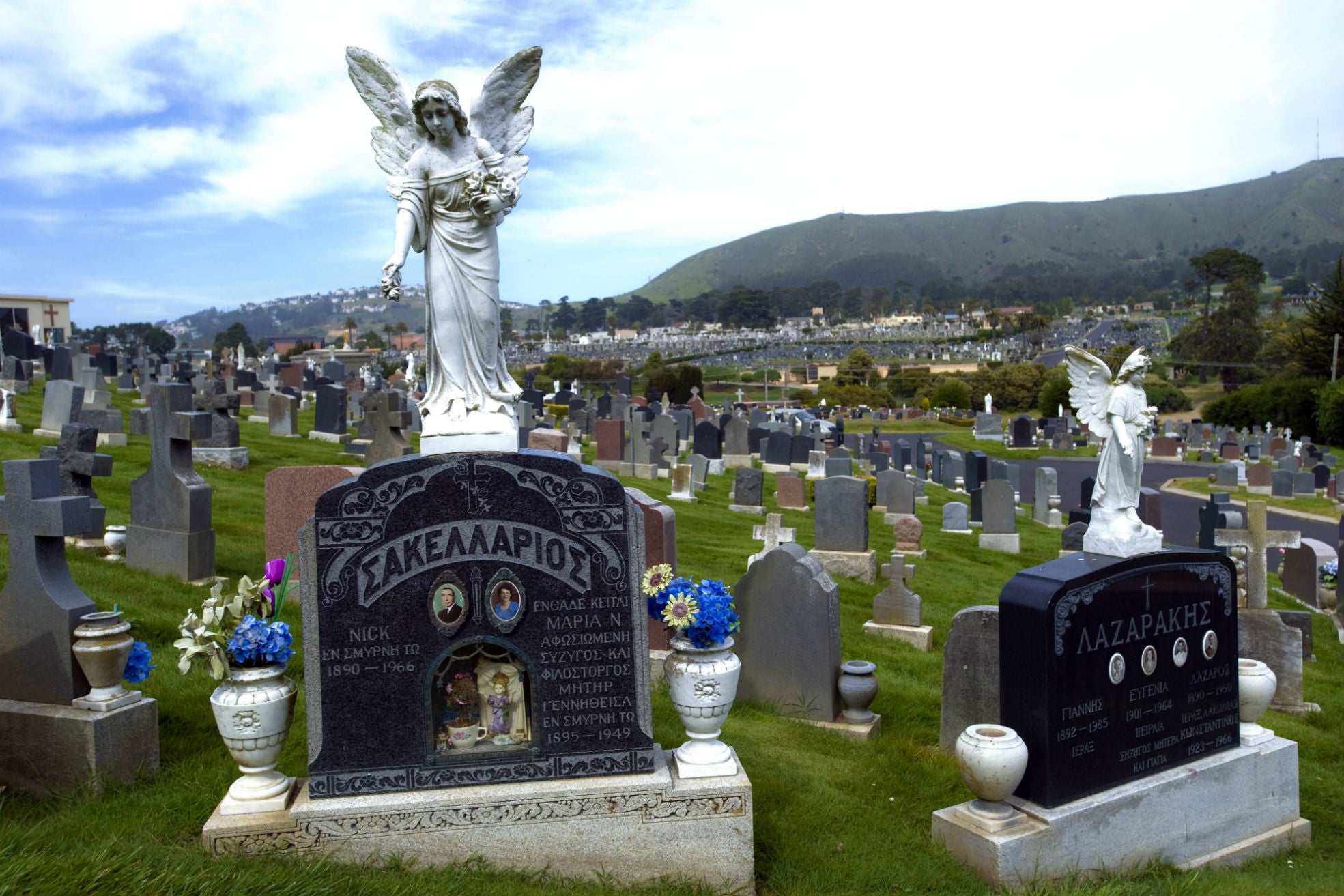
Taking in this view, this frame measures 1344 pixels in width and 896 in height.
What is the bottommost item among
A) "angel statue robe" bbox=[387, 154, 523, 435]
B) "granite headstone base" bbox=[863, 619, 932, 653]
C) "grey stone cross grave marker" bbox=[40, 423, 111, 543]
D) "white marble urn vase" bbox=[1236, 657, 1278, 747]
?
"granite headstone base" bbox=[863, 619, 932, 653]

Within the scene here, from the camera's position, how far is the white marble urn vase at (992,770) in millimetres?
4582

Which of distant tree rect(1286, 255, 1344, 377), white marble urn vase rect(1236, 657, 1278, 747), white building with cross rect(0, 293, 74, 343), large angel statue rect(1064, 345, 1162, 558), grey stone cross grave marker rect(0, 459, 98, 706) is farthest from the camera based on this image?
distant tree rect(1286, 255, 1344, 377)

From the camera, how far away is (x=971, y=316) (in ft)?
479

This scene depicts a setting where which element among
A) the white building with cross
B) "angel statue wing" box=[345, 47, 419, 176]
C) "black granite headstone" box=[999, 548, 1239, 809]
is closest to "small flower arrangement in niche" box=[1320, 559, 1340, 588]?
"black granite headstone" box=[999, 548, 1239, 809]

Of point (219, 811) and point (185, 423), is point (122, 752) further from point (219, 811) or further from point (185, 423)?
point (185, 423)

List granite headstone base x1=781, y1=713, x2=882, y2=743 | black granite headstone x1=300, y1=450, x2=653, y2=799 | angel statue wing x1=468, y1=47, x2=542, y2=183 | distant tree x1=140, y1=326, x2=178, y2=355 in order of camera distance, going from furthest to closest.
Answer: distant tree x1=140, y1=326, x2=178, y2=355, granite headstone base x1=781, y1=713, x2=882, y2=743, angel statue wing x1=468, y1=47, x2=542, y2=183, black granite headstone x1=300, y1=450, x2=653, y2=799

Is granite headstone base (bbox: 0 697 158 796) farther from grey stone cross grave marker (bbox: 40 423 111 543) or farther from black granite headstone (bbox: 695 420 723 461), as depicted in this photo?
black granite headstone (bbox: 695 420 723 461)

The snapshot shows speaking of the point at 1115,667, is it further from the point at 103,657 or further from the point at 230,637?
the point at 103,657

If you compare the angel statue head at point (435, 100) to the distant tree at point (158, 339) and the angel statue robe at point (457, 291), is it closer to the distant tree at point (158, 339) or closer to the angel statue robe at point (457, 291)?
the angel statue robe at point (457, 291)

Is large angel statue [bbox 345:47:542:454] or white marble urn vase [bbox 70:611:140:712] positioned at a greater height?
large angel statue [bbox 345:47:542:454]

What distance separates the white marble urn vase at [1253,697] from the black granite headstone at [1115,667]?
0.39 ft

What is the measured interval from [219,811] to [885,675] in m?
5.44

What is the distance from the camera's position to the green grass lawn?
12.4 ft

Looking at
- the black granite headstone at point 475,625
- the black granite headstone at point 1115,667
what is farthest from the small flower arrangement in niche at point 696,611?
the black granite headstone at point 1115,667
